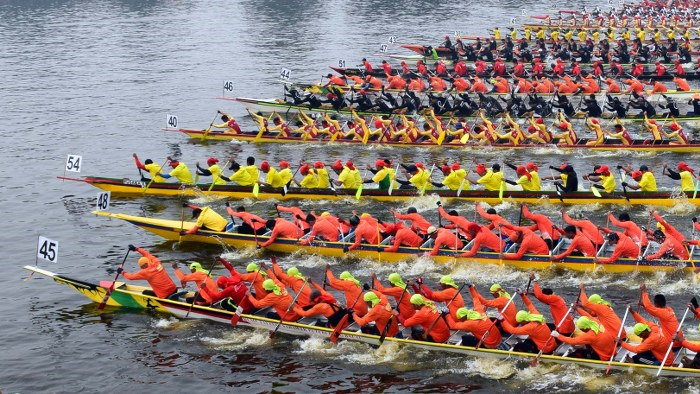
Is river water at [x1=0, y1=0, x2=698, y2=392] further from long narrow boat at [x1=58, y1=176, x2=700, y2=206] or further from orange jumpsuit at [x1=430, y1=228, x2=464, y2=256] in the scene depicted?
orange jumpsuit at [x1=430, y1=228, x2=464, y2=256]

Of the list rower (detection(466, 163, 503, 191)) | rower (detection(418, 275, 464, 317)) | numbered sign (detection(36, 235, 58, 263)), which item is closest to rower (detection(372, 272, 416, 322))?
rower (detection(418, 275, 464, 317))

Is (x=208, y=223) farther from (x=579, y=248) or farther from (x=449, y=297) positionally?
(x=579, y=248)

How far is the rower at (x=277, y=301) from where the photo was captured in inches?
960

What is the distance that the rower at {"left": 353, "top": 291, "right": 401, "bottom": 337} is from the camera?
2312cm

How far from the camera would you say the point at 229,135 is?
45.3 m

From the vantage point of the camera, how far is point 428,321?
2302cm

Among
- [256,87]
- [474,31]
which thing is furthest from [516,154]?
[474,31]

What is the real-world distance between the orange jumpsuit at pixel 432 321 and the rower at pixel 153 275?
23.3 ft

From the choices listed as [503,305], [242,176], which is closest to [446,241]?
[503,305]

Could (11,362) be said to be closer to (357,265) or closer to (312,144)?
(357,265)

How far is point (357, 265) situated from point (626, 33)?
49.4 meters

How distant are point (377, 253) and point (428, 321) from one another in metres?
6.29

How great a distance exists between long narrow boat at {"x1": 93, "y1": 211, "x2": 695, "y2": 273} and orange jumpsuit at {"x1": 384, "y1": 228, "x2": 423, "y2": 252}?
0.17 meters

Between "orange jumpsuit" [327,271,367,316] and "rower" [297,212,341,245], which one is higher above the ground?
"orange jumpsuit" [327,271,367,316]
